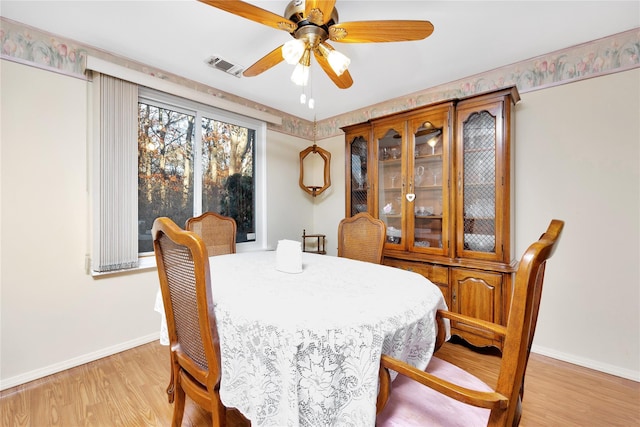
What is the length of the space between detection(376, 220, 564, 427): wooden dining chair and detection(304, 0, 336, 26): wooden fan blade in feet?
4.10

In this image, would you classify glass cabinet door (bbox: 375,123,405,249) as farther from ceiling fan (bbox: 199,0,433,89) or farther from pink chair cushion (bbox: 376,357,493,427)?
pink chair cushion (bbox: 376,357,493,427)

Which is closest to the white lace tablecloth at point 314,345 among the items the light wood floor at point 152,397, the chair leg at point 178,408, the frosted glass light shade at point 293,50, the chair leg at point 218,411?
the chair leg at point 218,411

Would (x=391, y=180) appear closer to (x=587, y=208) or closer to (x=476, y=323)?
(x=587, y=208)

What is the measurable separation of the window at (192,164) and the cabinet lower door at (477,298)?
222cm

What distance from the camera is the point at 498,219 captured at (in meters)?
2.09

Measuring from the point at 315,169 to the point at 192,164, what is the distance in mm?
1622

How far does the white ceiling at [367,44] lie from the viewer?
1.65 m

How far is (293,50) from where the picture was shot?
4.70ft

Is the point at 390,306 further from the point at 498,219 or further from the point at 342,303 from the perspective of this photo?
the point at 498,219

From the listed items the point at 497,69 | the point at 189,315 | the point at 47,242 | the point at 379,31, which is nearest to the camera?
the point at 189,315

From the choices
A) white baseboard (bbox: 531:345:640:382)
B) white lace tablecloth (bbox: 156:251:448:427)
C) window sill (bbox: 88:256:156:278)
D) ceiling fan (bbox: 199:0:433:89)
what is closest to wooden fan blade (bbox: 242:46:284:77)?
ceiling fan (bbox: 199:0:433:89)

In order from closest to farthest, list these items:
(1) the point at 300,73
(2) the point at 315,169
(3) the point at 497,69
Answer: (1) the point at 300,73
(3) the point at 497,69
(2) the point at 315,169

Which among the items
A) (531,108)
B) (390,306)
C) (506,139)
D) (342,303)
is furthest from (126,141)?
(531,108)

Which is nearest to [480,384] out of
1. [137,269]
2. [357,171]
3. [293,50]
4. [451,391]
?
[451,391]
